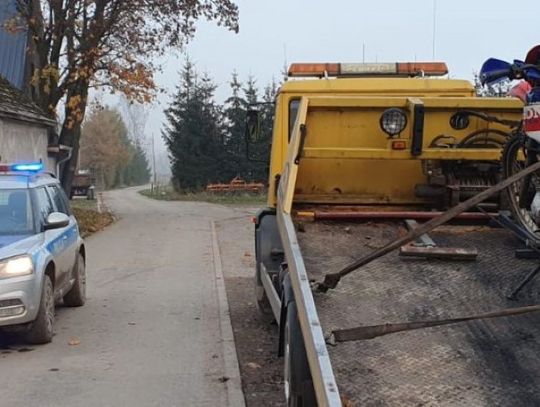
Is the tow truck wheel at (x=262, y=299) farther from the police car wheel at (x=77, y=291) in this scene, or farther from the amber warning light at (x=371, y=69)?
the amber warning light at (x=371, y=69)

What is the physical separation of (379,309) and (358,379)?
72 centimetres

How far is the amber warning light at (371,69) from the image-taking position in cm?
920

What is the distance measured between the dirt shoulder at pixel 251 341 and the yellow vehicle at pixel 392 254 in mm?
470

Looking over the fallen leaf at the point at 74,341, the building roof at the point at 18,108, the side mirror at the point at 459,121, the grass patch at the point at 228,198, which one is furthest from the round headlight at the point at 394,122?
the grass patch at the point at 228,198

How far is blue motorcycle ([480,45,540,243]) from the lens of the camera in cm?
471

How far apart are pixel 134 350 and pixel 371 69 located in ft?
14.8

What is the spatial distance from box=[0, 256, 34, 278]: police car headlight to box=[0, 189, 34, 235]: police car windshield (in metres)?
0.78

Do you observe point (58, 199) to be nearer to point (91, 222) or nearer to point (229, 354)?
point (229, 354)

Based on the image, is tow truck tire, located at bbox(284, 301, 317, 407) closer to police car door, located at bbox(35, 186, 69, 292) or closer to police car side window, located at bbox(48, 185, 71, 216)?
police car door, located at bbox(35, 186, 69, 292)

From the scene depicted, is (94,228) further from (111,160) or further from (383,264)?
(111,160)

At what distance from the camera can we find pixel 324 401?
3.21 metres

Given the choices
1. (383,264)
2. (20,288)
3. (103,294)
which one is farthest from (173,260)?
(383,264)

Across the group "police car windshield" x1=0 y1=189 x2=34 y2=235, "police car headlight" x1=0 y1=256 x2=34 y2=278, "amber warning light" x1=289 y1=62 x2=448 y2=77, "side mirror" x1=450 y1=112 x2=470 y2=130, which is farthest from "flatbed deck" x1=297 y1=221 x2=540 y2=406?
"amber warning light" x1=289 y1=62 x2=448 y2=77

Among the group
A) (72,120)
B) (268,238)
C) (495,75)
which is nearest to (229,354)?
(268,238)
